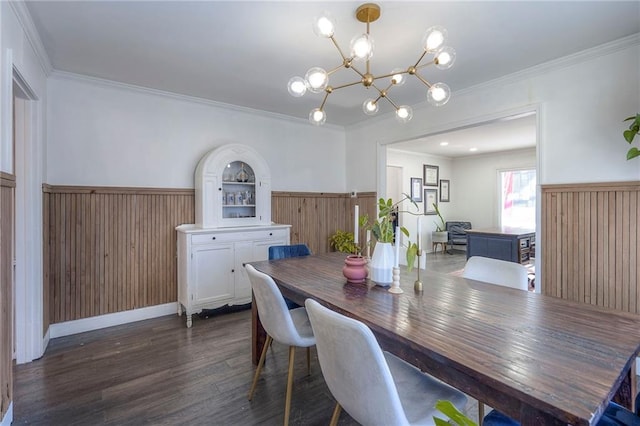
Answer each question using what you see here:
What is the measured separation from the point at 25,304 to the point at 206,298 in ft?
4.65

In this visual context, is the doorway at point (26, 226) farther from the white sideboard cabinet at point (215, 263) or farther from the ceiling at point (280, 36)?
the white sideboard cabinet at point (215, 263)

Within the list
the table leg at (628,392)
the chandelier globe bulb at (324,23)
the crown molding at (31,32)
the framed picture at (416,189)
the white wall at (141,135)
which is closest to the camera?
the table leg at (628,392)

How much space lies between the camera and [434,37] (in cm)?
170

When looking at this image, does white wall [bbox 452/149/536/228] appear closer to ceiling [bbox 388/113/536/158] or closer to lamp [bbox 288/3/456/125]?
ceiling [bbox 388/113/536/158]

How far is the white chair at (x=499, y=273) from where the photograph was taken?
188 cm

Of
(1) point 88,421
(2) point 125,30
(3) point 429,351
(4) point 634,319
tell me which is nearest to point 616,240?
(4) point 634,319

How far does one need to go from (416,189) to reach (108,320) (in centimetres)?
635

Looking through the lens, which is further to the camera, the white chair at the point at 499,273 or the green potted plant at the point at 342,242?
the green potted plant at the point at 342,242

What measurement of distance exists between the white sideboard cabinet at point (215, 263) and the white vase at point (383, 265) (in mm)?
2084

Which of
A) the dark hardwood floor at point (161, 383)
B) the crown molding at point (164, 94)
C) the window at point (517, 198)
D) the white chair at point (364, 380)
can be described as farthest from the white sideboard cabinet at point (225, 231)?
the window at point (517, 198)

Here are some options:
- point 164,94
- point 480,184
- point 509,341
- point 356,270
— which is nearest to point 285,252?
point 356,270

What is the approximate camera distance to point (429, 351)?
105cm

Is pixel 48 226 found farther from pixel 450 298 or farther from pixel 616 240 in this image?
pixel 616 240

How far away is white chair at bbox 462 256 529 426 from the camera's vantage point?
1882mm
